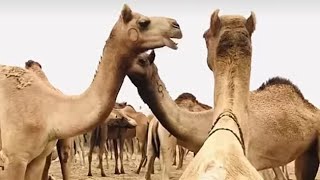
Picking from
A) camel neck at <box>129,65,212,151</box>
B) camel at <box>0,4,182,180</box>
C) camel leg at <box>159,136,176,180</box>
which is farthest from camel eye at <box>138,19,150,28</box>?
camel leg at <box>159,136,176,180</box>

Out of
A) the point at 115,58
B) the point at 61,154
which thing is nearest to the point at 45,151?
the point at 115,58

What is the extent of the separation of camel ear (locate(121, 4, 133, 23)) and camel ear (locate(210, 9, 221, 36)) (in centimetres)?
210

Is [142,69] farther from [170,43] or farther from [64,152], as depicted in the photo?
[64,152]

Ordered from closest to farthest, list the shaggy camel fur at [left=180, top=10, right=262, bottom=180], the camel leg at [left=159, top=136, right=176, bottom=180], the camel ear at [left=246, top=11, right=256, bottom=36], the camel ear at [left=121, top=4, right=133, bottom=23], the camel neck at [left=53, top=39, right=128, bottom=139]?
the shaggy camel fur at [left=180, top=10, right=262, bottom=180] < the camel ear at [left=246, top=11, right=256, bottom=36] < the camel ear at [left=121, top=4, right=133, bottom=23] < the camel neck at [left=53, top=39, right=128, bottom=139] < the camel leg at [left=159, top=136, right=176, bottom=180]

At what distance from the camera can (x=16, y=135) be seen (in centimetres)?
477

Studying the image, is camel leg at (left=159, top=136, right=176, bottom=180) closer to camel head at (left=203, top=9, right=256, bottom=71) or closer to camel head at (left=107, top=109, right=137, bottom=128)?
camel head at (left=107, top=109, right=137, bottom=128)

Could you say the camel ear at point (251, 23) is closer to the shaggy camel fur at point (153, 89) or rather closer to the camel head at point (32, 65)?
the shaggy camel fur at point (153, 89)

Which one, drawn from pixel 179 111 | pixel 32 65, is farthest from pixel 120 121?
pixel 179 111

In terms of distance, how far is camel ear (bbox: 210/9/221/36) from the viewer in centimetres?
230

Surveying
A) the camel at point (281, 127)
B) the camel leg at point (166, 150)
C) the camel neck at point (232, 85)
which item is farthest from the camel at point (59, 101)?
the camel leg at point (166, 150)

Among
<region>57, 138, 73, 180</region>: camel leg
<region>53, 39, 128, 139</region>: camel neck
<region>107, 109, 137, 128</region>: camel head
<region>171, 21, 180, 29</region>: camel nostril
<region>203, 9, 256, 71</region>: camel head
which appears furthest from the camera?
<region>107, 109, 137, 128</region>: camel head

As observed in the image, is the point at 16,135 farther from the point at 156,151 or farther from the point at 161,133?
the point at 156,151

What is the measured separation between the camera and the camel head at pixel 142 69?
4340 mm

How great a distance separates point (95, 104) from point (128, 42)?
23.8 inches
